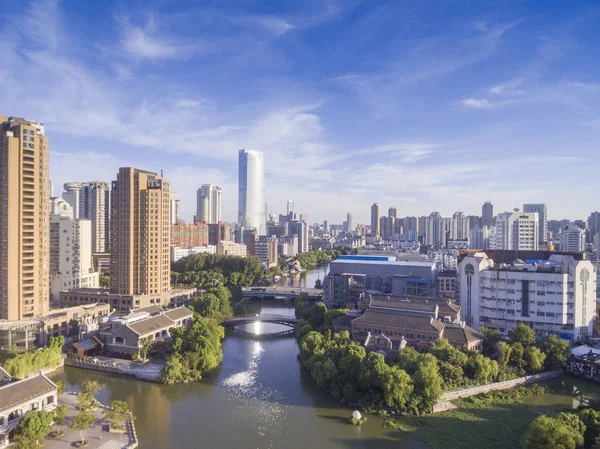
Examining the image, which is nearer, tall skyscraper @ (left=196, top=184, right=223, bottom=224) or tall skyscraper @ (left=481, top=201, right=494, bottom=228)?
tall skyscraper @ (left=481, top=201, right=494, bottom=228)

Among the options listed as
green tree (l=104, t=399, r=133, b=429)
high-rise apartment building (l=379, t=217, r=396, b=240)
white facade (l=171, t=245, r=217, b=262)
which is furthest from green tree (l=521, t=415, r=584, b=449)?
high-rise apartment building (l=379, t=217, r=396, b=240)

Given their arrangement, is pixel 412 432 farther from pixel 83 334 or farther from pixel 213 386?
pixel 83 334

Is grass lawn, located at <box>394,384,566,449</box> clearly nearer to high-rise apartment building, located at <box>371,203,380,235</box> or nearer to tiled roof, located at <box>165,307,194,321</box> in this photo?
tiled roof, located at <box>165,307,194,321</box>

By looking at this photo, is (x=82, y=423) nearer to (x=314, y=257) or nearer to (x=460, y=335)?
(x=460, y=335)

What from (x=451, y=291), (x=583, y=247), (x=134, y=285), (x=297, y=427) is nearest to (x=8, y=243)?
(x=134, y=285)

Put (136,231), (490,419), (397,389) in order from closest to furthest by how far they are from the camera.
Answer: (490,419) < (397,389) < (136,231)

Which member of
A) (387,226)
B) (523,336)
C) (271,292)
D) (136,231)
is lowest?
(271,292)

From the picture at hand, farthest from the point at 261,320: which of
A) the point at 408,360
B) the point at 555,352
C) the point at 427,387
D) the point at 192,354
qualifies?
the point at 555,352
